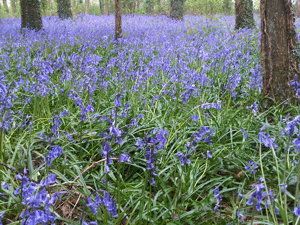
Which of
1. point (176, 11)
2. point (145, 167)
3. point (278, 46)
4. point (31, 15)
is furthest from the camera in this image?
point (176, 11)

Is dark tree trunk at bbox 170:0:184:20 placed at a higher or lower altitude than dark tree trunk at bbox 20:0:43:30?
higher

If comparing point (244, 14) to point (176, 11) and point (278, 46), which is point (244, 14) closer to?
point (176, 11)

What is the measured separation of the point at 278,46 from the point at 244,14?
7433 mm

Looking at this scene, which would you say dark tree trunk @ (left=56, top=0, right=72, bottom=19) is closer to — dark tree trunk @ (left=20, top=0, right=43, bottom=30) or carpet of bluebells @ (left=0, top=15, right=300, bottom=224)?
dark tree trunk @ (left=20, top=0, right=43, bottom=30)

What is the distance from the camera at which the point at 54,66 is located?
3.94m

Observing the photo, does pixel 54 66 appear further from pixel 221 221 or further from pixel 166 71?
pixel 221 221

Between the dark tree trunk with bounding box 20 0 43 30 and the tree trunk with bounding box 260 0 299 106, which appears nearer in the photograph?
the tree trunk with bounding box 260 0 299 106

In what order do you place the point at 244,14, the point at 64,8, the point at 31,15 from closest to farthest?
1. the point at 31,15
2. the point at 244,14
3. the point at 64,8

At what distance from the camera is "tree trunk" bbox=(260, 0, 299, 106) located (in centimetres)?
320

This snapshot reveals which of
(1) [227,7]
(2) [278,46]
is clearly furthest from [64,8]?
(1) [227,7]

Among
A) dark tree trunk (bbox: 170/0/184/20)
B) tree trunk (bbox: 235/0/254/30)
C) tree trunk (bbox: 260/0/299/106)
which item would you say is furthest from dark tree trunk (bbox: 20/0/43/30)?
dark tree trunk (bbox: 170/0/184/20)

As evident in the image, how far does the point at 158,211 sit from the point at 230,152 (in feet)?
3.31

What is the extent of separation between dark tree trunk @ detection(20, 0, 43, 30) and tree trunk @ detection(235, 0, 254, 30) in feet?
24.4

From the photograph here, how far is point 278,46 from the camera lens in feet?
10.7
